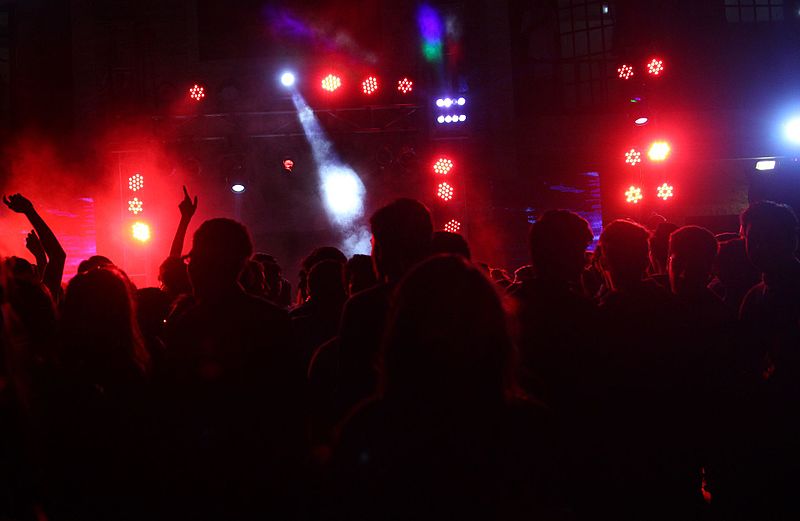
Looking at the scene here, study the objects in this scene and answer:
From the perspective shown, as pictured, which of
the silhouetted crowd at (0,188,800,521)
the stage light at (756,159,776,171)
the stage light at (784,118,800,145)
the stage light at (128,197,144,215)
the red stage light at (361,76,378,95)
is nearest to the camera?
the silhouetted crowd at (0,188,800,521)

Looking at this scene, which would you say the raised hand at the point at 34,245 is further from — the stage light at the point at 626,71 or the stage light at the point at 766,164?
the stage light at the point at 766,164

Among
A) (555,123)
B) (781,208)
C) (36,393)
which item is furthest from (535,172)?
(36,393)

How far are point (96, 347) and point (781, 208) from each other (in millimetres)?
3377

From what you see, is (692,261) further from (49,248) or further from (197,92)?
(197,92)

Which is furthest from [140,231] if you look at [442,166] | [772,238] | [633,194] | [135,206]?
[772,238]

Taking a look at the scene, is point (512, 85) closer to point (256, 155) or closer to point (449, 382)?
point (256, 155)

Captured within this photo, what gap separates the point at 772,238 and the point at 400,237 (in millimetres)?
1982

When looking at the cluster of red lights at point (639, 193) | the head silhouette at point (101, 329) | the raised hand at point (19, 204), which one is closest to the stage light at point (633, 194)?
the cluster of red lights at point (639, 193)

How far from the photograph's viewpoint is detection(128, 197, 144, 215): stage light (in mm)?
11750

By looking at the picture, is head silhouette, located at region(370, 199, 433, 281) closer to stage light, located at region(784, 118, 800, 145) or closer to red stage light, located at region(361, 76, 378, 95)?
red stage light, located at region(361, 76, 378, 95)

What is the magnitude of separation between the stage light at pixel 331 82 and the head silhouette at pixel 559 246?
935cm

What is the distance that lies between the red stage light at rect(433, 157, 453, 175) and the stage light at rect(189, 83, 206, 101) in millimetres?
4593

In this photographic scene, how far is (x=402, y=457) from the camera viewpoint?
65.2 inches

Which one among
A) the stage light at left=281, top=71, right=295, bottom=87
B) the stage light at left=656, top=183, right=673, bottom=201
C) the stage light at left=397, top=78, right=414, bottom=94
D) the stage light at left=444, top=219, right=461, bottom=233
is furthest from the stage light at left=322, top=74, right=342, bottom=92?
the stage light at left=656, top=183, right=673, bottom=201
